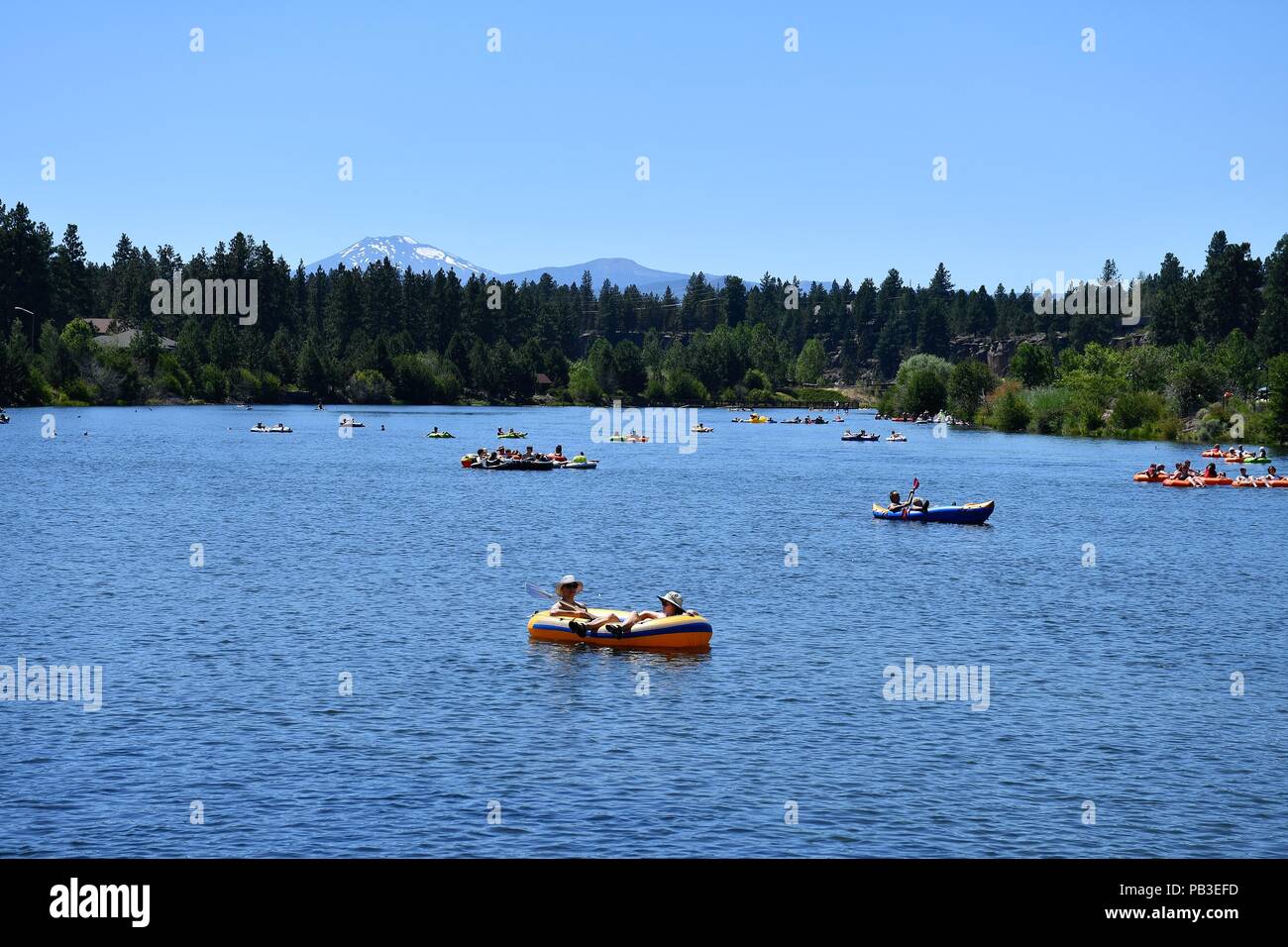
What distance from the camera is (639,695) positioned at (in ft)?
125

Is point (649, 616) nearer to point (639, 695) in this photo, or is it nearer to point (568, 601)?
point (568, 601)

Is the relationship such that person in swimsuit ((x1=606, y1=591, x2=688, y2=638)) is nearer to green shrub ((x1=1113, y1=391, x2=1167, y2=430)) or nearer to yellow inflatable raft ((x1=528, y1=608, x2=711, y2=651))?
yellow inflatable raft ((x1=528, y1=608, x2=711, y2=651))

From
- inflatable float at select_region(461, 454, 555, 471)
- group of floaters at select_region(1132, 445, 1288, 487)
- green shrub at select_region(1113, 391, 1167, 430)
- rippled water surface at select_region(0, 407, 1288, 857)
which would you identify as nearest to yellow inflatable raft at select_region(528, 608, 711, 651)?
rippled water surface at select_region(0, 407, 1288, 857)

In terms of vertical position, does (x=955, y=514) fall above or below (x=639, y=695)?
above

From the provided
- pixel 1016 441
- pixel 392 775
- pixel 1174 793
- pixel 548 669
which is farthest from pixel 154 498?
pixel 1016 441

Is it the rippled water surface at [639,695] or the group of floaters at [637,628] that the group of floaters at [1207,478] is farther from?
the group of floaters at [637,628]

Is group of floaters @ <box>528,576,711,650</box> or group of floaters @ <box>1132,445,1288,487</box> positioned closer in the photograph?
group of floaters @ <box>528,576,711,650</box>

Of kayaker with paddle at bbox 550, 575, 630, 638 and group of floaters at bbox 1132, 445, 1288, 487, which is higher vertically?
group of floaters at bbox 1132, 445, 1288, 487

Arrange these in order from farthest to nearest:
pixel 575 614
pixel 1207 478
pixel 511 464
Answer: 1. pixel 511 464
2. pixel 1207 478
3. pixel 575 614

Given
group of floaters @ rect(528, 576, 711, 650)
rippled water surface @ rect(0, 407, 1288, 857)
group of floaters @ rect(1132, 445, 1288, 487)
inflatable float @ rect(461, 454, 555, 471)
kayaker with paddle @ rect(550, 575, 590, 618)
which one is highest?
inflatable float @ rect(461, 454, 555, 471)

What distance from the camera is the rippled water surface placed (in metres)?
26.8

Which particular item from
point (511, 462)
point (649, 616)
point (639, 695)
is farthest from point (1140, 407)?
point (639, 695)
